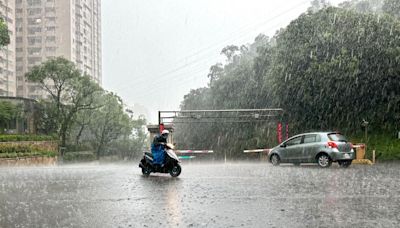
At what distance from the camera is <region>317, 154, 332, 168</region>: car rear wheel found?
18891 mm

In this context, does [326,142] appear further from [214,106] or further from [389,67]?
[214,106]

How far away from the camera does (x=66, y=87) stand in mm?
52094

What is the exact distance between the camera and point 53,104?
2110 inches

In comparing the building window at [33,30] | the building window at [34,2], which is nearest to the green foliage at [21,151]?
the building window at [33,30]

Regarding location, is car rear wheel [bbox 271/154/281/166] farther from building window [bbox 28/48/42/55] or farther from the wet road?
building window [bbox 28/48/42/55]

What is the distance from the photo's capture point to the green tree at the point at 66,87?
1954 inches

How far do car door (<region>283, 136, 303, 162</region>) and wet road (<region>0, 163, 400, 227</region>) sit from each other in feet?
25.0

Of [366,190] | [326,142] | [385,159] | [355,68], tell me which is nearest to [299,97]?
[355,68]

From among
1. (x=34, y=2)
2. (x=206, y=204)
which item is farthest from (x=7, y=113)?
(x=34, y=2)

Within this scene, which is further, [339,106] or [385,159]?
[339,106]

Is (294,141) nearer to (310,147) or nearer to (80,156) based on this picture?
(310,147)

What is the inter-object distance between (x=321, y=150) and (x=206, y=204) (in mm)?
11412

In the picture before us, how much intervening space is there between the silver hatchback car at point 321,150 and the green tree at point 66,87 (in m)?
34.0

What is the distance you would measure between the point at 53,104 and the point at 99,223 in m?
49.1
